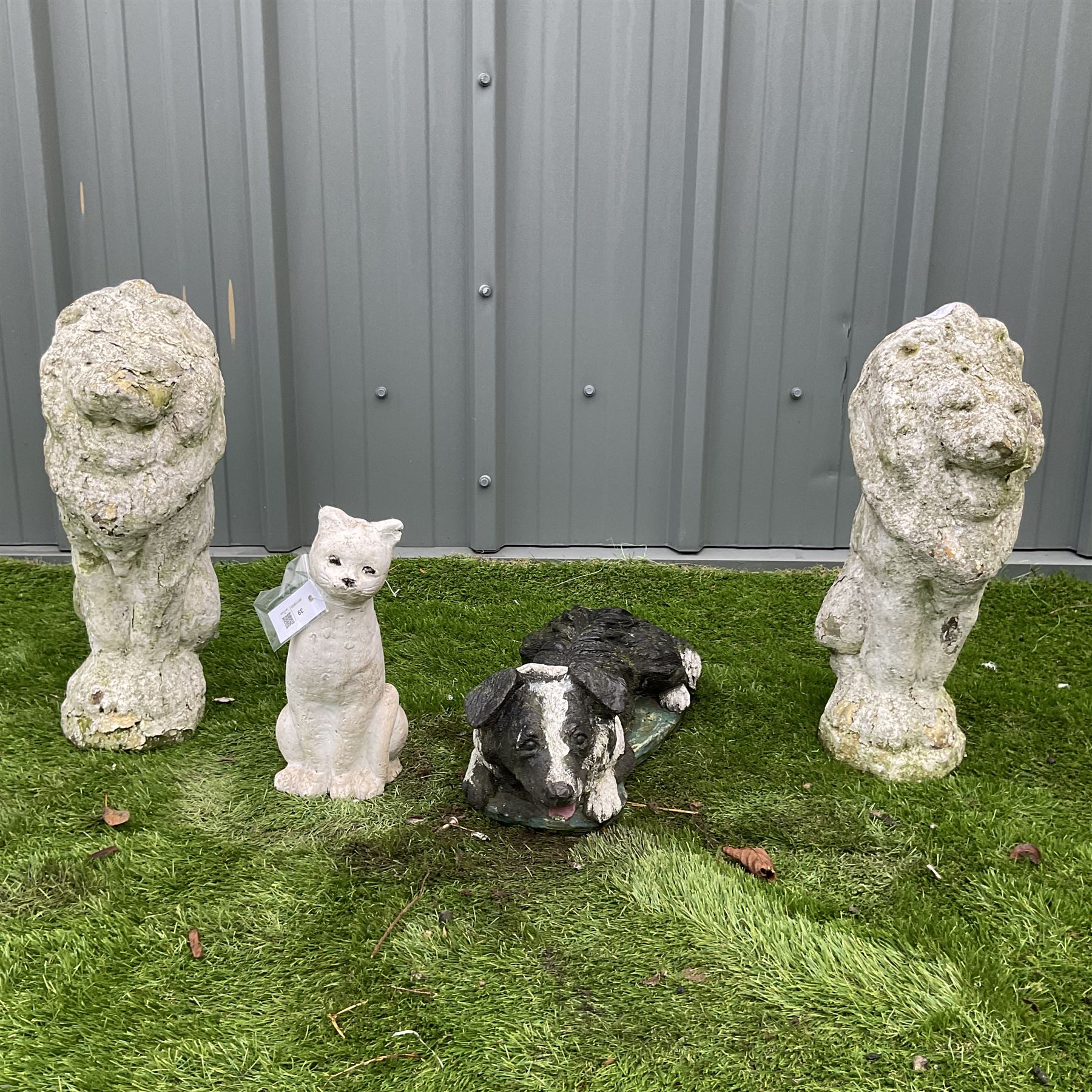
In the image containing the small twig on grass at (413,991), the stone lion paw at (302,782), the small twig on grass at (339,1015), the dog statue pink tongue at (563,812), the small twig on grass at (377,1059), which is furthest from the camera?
the stone lion paw at (302,782)

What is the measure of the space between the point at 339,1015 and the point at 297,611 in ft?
3.76

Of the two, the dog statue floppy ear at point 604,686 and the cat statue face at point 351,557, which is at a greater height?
the cat statue face at point 351,557

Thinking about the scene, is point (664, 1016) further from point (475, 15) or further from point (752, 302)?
point (475, 15)

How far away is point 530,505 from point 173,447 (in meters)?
2.62

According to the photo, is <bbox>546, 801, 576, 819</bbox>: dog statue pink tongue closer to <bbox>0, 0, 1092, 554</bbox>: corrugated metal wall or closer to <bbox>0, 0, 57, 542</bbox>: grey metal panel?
<bbox>0, 0, 1092, 554</bbox>: corrugated metal wall

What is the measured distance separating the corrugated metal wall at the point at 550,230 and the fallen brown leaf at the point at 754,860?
2.67 metres

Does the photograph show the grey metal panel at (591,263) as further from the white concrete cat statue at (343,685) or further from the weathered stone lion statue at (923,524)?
the white concrete cat statue at (343,685)

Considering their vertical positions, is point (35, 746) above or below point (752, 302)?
below

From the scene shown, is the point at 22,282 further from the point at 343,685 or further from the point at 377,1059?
the point at 377,1059

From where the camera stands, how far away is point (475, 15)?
14.8ft

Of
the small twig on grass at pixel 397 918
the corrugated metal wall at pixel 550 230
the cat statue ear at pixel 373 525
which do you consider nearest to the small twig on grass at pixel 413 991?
the small twig on grass at pixel 397 918

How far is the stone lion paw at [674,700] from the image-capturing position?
3400 mm

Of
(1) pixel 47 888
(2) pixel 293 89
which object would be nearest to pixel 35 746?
(1) pixel 47 888

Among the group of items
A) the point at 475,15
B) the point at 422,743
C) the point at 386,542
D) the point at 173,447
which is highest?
the point at 475,15
